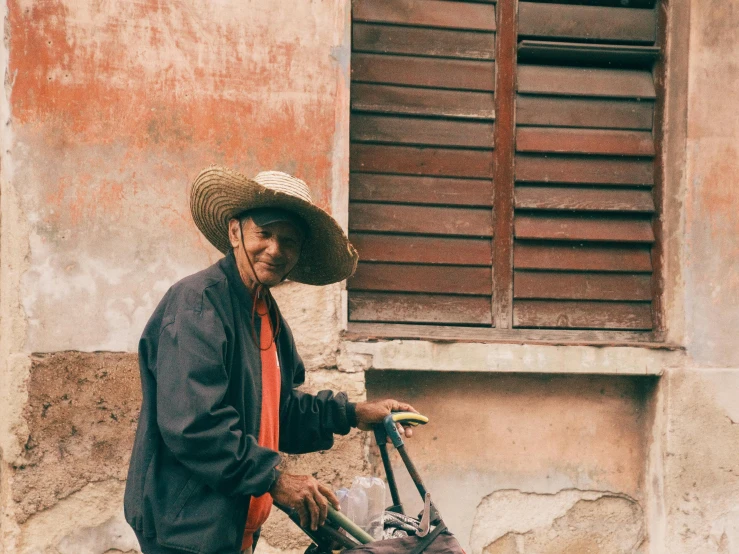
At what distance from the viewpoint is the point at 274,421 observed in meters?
2.85

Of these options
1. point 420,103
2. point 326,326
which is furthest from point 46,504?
point 420,103

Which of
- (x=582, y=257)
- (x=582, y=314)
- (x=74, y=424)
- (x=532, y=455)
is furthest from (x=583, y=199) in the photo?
(x=74, y=424)

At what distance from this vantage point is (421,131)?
14.2ft

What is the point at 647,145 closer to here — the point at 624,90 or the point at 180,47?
the point at 624,90

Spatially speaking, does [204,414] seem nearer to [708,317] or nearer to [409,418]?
[409,418]

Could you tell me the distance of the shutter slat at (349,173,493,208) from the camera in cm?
429

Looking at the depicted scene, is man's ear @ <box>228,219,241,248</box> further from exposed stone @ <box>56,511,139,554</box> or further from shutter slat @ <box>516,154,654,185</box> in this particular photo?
shutter slat @ <box>516,154,654,185</box>

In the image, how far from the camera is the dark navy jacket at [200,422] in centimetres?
246

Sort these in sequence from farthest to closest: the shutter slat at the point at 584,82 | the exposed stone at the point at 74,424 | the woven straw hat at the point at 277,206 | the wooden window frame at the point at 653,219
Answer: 1. the shutter slat at the point at 584,82
2. the wooden window frame at the point at 653,219
3. the exposed stone at the point at 74,424
4. the woven straw hat at the point at 277,206

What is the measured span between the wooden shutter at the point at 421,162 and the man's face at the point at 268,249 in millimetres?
1467

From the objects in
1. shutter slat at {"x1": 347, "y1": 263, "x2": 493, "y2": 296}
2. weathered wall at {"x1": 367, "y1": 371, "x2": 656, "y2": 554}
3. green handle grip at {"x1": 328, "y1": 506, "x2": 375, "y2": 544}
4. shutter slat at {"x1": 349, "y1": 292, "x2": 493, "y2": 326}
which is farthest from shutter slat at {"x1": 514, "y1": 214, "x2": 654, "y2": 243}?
green handle grip at {"x1": 328, "y1": 506, "x2": 375, "y2": 544}

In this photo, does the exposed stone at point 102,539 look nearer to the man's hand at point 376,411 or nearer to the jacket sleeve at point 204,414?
the man's hand at point 376,411

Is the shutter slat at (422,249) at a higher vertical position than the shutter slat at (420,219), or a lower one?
lower

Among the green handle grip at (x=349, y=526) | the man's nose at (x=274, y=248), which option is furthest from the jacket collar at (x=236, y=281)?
the green handle grip at (x=349, y=526)
